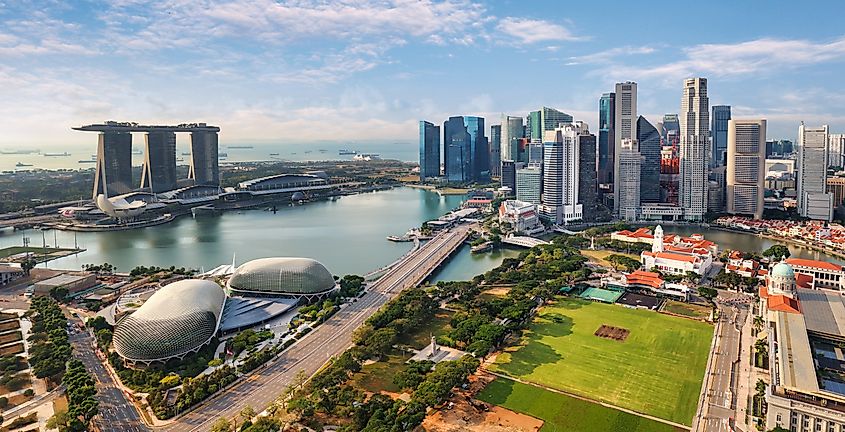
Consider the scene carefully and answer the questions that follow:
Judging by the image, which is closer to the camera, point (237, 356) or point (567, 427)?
point (567, 427)

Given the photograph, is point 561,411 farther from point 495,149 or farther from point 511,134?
point 495,149

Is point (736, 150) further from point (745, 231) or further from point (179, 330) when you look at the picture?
point (179, 330)

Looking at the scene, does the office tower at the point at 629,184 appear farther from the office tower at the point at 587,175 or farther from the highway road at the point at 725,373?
the highway road at the point at 725,373

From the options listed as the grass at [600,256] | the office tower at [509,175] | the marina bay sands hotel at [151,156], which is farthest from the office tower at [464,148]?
the grass at [600,256]

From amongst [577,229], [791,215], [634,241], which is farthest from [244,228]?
[791,215]

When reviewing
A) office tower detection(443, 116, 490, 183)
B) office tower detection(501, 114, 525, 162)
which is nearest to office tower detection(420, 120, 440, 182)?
office tower detection(443, 116, 490, 183)
